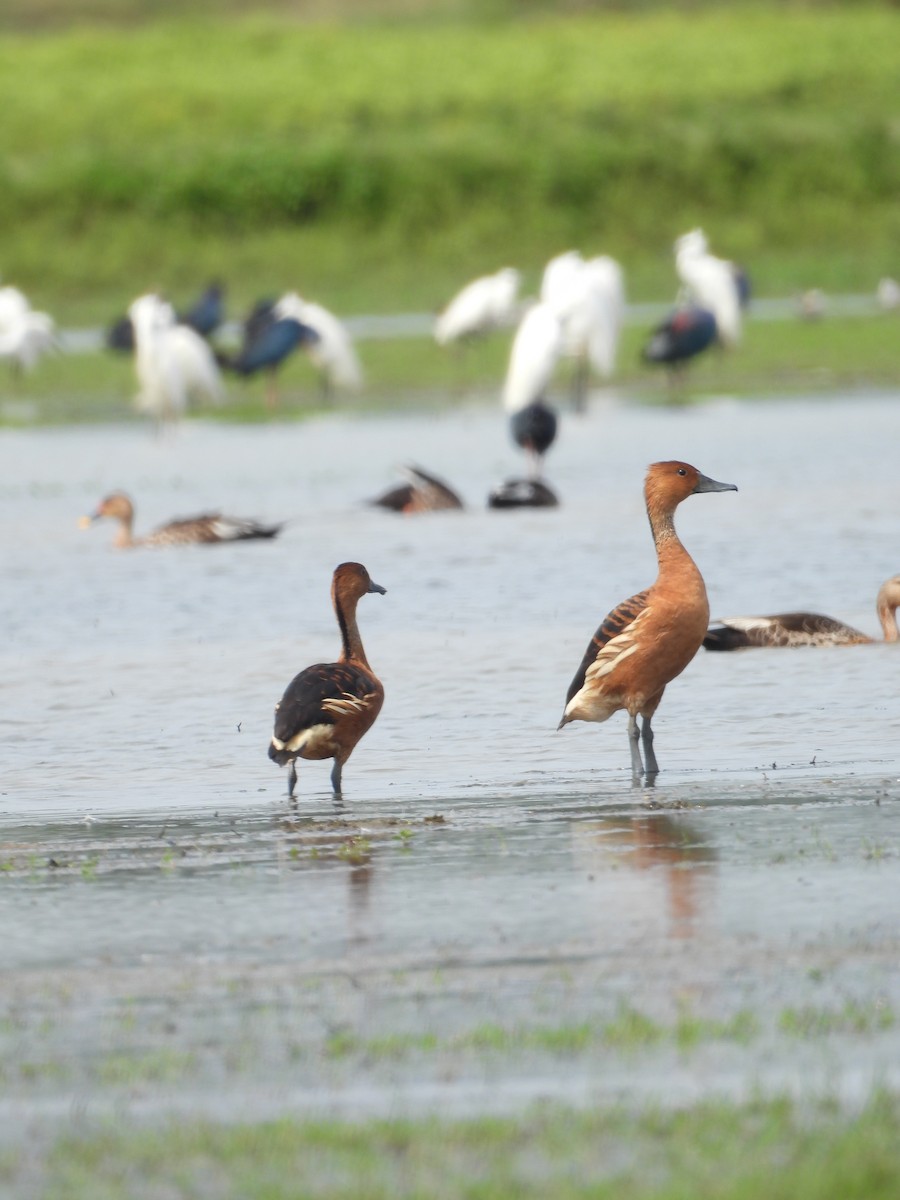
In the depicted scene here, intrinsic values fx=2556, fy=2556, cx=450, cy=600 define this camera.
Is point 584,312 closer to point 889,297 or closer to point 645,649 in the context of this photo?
point 889,297

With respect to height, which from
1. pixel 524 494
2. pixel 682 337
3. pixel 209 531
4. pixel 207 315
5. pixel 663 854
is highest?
pixel 207 315

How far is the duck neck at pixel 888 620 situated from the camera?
11.2 meters

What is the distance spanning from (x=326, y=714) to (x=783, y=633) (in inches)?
138

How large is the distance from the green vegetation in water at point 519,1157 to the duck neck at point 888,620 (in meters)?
6.75

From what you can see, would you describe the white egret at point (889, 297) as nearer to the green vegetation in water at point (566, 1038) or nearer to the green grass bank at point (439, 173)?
the green grass bank at point (439, 173)

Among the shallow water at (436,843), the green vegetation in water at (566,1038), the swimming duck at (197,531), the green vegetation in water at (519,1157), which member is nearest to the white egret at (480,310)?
the swimming duck at (197,531)

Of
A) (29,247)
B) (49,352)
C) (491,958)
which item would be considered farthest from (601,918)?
(29,247)

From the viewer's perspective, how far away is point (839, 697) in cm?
985

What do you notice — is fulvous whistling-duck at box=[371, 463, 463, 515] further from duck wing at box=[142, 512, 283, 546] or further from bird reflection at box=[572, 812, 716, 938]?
bird reflection at box=[572, 812, 716, 938]

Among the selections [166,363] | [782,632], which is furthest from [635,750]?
[166,363]

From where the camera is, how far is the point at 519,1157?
4391 mm

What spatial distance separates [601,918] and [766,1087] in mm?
1490

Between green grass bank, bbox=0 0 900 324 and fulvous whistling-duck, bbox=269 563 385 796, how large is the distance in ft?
99.2

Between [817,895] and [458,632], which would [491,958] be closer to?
[817,895]
